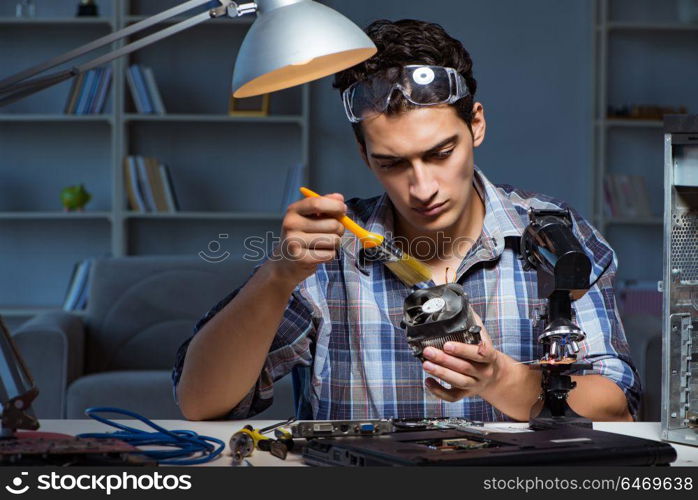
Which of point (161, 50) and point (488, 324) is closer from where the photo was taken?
point (488, 324)

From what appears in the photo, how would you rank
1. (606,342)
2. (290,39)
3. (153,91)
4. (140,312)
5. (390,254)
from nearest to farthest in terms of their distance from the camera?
(290,39) < (390,254) < (606,342) < (140,312) < (153,91)

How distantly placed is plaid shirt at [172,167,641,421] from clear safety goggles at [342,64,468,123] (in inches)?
8.7

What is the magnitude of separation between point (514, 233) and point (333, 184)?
9.11 ft

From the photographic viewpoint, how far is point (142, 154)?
4.11 meters

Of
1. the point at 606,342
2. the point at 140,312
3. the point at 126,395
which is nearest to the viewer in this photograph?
the point at 606,342

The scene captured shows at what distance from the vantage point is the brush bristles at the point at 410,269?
1.21m

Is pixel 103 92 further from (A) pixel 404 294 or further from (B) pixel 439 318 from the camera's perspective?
(B) pixel 439 318

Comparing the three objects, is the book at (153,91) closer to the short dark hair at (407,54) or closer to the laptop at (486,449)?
the short dark hair at (407,54)

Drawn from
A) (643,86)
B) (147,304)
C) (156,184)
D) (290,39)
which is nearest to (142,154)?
(156,184)

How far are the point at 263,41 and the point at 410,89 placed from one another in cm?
46

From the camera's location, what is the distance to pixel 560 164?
4.18m

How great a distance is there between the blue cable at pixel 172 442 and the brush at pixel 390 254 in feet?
1.04

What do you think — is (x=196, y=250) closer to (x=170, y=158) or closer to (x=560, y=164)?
(x=170, y=158)

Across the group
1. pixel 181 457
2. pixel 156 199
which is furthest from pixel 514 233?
pixel 156 199
